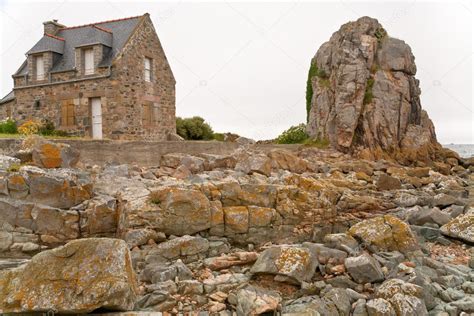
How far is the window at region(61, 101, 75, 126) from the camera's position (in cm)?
2161

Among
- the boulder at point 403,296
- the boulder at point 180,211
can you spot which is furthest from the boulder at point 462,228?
the boulder at point 180,211

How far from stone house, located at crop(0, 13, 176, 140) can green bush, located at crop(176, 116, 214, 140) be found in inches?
144

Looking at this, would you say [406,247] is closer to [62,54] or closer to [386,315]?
[386,315]

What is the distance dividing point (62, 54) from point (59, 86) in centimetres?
217

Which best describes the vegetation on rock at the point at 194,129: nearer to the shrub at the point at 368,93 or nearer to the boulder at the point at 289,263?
the shrub at the point at 368,93

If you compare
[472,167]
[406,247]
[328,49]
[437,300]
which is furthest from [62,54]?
[472,167]

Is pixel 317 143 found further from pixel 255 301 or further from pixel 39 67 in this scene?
pixel 255 301

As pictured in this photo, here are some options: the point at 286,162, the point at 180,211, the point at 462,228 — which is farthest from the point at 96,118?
the point at 462,228

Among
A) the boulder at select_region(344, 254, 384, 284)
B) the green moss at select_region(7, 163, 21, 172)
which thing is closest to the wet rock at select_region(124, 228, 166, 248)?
the green moss at select_region(7, 163, 21, 172)

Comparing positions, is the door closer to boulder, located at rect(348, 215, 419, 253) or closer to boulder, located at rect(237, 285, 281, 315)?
boulder, located at rect(348, 215, 419, 253)

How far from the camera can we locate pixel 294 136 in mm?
29109

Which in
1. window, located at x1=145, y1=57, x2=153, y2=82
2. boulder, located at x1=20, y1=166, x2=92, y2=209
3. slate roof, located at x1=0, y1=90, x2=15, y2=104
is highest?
window, located at x1=145, y1=57, x2=153, y2=82

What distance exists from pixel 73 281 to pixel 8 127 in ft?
59.7

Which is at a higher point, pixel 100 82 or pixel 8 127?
pixel 100 82
